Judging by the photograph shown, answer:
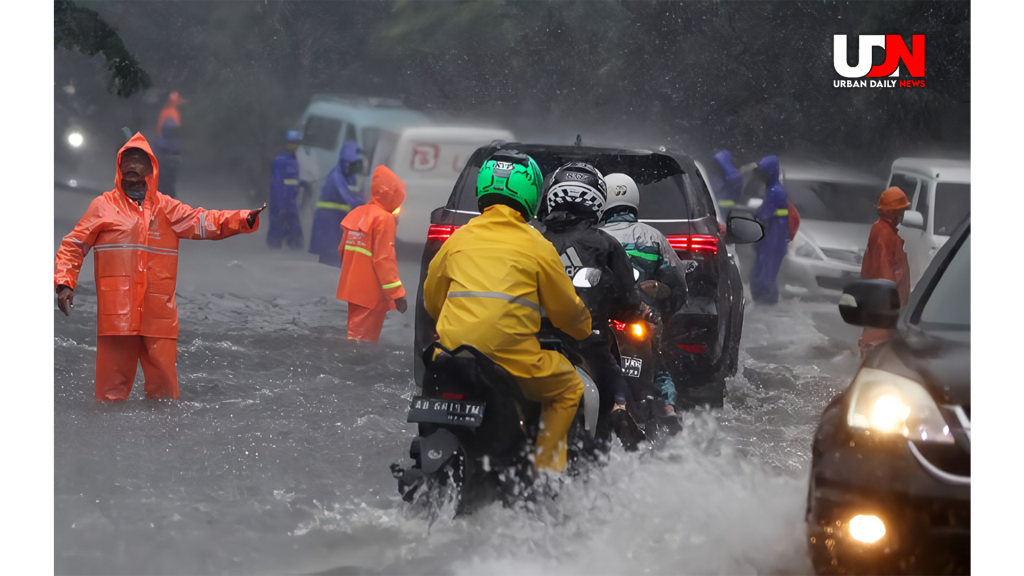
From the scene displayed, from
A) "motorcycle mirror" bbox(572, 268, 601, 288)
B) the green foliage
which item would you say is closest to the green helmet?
"motorcycle mirror" bbox(572, 268, 601, 288)

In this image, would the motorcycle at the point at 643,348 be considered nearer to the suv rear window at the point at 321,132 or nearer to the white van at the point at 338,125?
the white van at the point at 338,125

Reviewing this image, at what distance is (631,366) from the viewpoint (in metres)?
5.09

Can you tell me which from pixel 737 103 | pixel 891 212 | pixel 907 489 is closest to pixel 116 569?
pixel 907 489

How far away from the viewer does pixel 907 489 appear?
3.10 m

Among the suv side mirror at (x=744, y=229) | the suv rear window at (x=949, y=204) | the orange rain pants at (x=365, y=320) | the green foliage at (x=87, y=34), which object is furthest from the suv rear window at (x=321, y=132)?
the suv side mirror at (x=744, y=229)

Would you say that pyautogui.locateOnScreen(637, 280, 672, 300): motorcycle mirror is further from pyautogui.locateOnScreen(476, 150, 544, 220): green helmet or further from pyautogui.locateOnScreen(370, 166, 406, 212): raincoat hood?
pyautogui.locateOnScreen(370, 166, 406, 212): raincoat hood

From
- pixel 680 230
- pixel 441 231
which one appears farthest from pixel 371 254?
pixel 680 230

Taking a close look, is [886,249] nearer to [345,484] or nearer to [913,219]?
[913,219]

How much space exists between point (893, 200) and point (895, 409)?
6.21 metres

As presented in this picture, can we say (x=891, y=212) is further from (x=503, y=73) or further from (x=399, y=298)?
(x=503, y=73)

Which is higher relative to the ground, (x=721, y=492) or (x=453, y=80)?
(x=453, y=80)

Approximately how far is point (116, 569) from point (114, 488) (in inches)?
48.8

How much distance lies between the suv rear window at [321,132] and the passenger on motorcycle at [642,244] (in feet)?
30.4

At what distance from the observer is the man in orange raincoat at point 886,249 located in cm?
888
